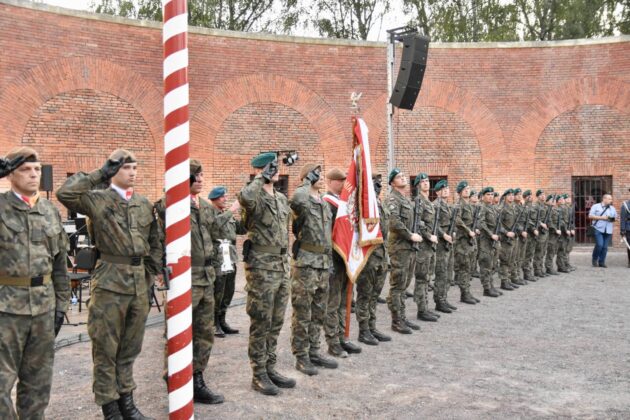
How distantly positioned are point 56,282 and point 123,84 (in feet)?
36.5

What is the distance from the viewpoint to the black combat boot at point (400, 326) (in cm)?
746

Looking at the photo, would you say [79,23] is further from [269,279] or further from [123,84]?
[269,279]

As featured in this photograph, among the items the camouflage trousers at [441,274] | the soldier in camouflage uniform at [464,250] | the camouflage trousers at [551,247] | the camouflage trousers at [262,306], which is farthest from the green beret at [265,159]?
the camouflage trousers at [551,247]

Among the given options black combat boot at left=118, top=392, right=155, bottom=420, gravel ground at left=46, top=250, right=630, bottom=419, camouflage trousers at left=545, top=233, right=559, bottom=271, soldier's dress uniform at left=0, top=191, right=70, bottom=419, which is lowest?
gravel ground at left=46, top=250, right=630, bottom=419

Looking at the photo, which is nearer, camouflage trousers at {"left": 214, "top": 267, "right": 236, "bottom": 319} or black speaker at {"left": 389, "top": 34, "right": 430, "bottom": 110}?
camouflage trousers at {"left": 214, "top": 267, "right": 236, "bottom": 319}

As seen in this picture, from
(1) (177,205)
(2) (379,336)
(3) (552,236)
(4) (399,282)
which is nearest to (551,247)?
(3) (552,236)

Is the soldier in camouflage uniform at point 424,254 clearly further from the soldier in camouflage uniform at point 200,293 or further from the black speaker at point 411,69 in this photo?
the black speaker at point 411,69

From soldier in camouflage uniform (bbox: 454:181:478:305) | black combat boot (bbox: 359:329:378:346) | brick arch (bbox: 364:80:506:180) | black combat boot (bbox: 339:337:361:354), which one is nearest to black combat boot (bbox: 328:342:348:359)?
black combat boot (bbox: 339:337:361:354)

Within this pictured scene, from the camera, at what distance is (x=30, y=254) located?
3586 millimetres

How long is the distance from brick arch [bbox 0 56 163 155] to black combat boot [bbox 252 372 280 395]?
9865 millimetres

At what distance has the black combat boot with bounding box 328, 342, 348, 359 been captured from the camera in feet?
20.5

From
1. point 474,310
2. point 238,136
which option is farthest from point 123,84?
point 474,310

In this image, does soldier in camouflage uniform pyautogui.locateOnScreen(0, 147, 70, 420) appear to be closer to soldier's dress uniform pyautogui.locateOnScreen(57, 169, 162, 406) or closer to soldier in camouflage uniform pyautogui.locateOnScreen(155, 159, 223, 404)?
soldier's dress uniform pyautogui.locateOnScreen(57, 169, 162, 406)

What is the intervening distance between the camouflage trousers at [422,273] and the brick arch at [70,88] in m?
8.44
